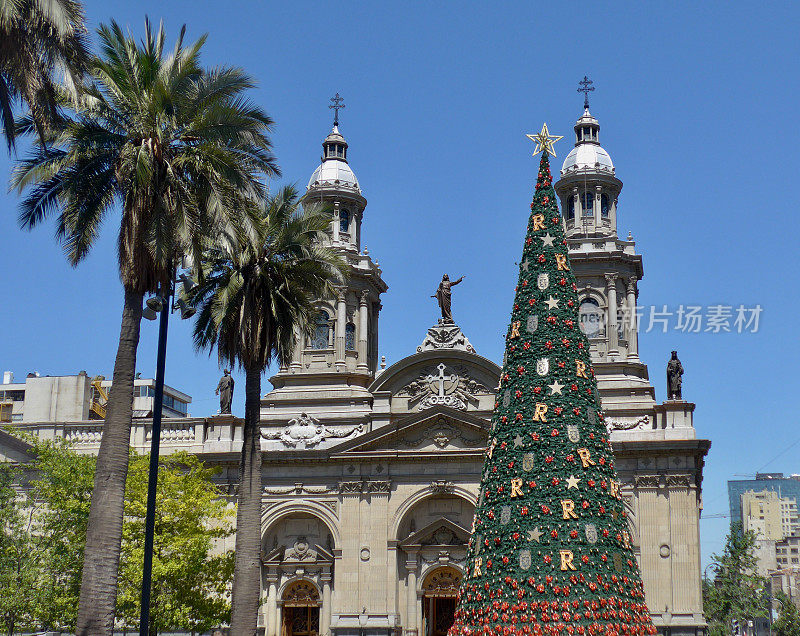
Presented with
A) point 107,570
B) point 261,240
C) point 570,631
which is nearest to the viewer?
point 570,631

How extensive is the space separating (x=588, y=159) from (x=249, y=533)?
3452 centimetres

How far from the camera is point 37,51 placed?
1784 centimetres

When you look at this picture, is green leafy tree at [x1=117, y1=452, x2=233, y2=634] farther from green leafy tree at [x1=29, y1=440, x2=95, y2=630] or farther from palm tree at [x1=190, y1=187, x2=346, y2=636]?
palm tree at [x1=190, y1=187, x2=346, y2=636]

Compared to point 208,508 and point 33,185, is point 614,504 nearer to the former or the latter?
point 33,185

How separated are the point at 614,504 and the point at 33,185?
46.7 ft

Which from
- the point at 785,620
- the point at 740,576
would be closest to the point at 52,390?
the point at 740,576

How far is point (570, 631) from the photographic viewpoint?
18.7 meters

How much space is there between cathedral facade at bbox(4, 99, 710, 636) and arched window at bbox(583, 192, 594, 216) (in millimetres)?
1607

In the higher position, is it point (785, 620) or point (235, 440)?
point (235, 440)

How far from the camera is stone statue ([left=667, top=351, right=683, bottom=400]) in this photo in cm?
5028

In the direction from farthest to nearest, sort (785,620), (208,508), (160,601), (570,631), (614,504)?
1. (785,620)
2. (208,508)
3. (160,601)
4. (614,504)
5. (570,631)

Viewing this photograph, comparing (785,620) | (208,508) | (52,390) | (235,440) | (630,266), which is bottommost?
(785,620)

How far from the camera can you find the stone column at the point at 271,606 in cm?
5028

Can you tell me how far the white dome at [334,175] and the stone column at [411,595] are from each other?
68.0ft
